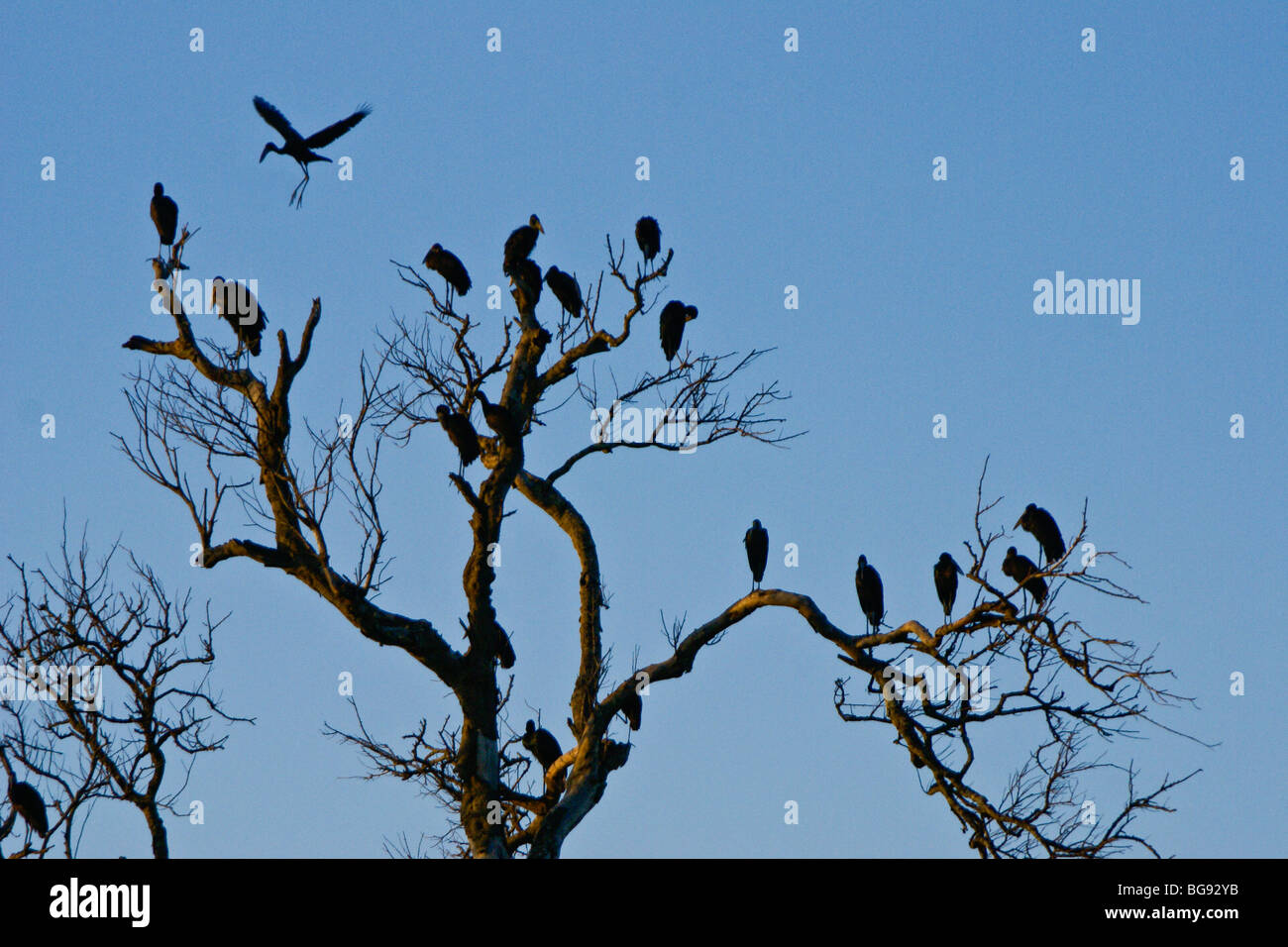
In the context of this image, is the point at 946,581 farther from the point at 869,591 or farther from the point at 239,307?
the point at 239,307

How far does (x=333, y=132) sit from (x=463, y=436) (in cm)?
220

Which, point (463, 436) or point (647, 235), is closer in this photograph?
point (463, 436)

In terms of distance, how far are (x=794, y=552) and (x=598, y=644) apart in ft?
6.43

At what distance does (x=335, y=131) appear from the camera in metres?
8.88

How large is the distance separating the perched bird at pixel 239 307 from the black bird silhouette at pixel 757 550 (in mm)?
3213

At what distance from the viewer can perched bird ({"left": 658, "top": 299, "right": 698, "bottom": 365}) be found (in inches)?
361

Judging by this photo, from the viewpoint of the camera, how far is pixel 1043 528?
30.8ft

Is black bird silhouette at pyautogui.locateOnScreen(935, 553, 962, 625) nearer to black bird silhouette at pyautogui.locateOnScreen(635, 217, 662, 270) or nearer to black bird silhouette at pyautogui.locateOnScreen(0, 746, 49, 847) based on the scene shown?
black bird silhouette at pyautogui.locateOnScreen(635, 217, 662, 270)

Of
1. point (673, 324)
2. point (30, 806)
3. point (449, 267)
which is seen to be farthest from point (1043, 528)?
point (30, 806)

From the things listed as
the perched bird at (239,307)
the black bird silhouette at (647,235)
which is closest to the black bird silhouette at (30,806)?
the perched bird at (239,307)

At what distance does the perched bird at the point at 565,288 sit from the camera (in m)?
9.04
